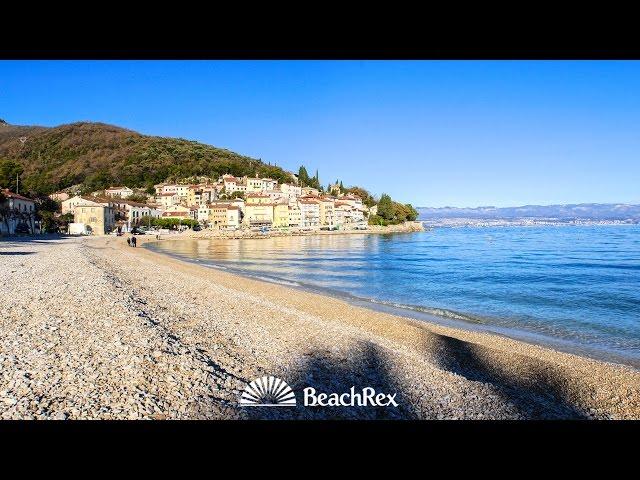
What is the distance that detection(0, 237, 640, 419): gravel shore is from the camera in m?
3.85

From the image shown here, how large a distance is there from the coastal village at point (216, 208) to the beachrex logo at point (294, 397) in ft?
206

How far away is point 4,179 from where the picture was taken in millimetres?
44281

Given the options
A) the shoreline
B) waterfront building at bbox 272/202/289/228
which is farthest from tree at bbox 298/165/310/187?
the shoreline

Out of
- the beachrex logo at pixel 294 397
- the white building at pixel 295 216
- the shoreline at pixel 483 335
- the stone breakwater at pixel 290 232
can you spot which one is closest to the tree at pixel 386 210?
the stone breakwater at pixel 290 232

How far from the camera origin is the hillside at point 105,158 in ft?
338

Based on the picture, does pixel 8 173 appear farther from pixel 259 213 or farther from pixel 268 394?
pixel 268 394

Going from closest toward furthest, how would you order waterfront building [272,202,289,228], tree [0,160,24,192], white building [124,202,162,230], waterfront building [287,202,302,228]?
tree [0,160,24,192]
white building [124,202,162,230]
waterfront building [272,202,289,228]
waterfront building [287,202,302,228]

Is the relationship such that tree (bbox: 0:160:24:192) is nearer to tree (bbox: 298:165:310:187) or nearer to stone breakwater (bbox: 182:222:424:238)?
stone breakwater (bbox: 182:222:424:238)

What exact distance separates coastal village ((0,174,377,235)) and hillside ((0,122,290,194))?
6926 mm

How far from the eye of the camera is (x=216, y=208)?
86688 millimetres

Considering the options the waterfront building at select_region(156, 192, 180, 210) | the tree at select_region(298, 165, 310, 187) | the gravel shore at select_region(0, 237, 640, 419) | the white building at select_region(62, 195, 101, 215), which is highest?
the tree at select_region(298, 165, 310, 187)
